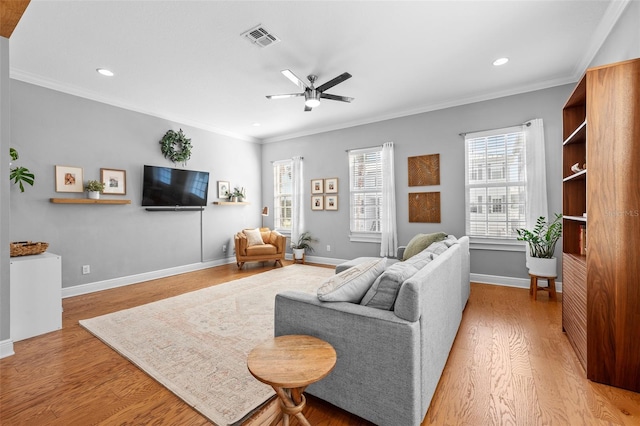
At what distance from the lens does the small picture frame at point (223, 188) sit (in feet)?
20.1

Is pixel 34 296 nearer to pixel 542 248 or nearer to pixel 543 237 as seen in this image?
pixel 542 248

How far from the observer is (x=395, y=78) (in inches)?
151

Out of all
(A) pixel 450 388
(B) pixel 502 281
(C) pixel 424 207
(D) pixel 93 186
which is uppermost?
(D) pixel 93 186

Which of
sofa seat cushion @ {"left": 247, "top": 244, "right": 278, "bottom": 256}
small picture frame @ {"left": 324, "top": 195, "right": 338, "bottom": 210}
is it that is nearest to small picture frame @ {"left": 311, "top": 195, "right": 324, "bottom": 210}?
small picture frame @ {"left": 324, "top": 195, "right": 338, "bottom": 210}

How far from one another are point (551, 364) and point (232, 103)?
16.4 feet

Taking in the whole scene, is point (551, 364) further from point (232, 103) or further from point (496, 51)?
point (232, 103)

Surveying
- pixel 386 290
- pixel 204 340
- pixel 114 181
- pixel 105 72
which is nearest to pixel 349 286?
pixel 386 290

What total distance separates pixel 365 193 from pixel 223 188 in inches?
120

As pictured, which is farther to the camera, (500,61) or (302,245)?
(302,245)

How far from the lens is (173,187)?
204 inches

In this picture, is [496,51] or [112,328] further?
[496,51]

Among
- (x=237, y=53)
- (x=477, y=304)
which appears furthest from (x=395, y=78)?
(x=477, y=304)

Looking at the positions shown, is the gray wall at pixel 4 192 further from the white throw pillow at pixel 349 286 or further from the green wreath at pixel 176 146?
the white throw pillow at pixel 349 286

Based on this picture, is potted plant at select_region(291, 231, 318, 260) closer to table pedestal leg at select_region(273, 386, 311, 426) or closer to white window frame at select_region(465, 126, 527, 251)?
white window frame at select_region(465, 126, 527, 251)
